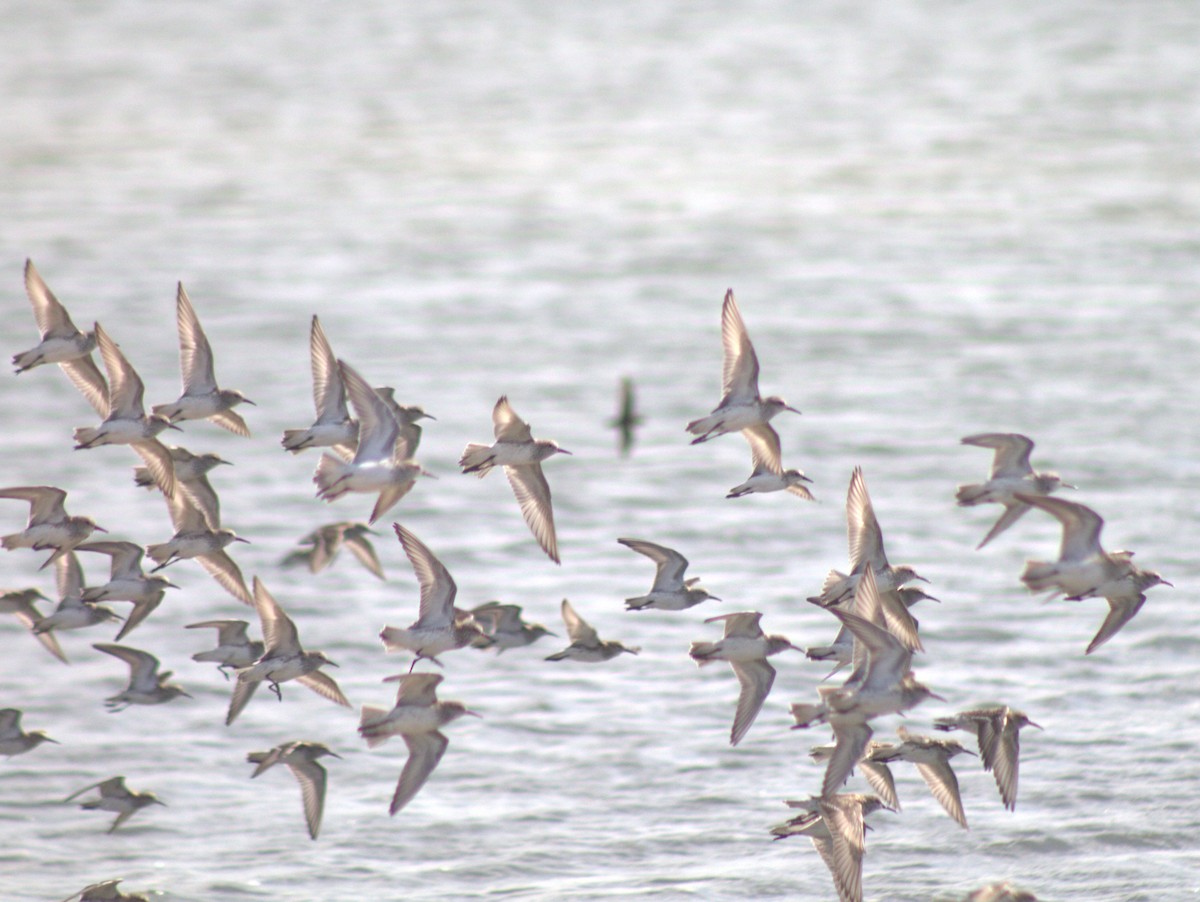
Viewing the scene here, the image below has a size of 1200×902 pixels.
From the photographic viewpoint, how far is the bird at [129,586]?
54.9 ft

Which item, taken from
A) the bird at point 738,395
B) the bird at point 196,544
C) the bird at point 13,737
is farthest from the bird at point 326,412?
the bird at point 13,737

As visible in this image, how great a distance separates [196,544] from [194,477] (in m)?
0.91

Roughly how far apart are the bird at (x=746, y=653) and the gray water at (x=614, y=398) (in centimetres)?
236

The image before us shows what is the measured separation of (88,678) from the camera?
78.4ft

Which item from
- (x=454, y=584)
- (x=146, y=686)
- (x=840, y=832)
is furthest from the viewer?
(x=146, y=686)

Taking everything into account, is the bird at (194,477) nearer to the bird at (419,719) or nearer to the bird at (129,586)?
the bird at (129,586)

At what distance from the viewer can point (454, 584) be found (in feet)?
50.8

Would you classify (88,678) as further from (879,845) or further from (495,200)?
(495,200)

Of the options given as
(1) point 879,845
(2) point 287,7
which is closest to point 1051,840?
(1) point 879,845

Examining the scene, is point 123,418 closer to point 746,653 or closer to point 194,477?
point 194,477

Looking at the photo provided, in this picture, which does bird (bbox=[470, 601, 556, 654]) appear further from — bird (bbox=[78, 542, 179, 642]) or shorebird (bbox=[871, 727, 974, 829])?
shorebird (bbox=[871, 727, 974, 829])

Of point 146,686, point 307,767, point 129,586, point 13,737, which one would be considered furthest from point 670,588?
point 13,737

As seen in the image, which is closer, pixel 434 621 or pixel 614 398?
pixel 434 621

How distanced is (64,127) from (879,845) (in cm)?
4781
